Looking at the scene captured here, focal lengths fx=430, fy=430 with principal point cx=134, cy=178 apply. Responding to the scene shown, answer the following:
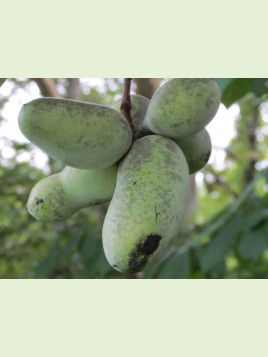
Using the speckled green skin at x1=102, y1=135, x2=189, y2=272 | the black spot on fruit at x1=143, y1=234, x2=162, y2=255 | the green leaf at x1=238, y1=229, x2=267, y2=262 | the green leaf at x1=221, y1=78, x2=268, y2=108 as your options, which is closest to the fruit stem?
the speckled green skin at x1=102, y1=135, x2=189, y2=272

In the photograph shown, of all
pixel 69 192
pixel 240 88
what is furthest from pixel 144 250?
pixel 240 88

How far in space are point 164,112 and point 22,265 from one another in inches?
173

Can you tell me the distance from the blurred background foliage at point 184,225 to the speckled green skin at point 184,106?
1.51 feet

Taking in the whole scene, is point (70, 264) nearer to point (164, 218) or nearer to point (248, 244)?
point (248, 244)

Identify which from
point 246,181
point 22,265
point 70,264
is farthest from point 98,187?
point 246,181

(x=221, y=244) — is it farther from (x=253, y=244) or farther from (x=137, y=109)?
(x=137, y=109)

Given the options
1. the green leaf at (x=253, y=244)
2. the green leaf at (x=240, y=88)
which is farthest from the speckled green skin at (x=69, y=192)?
the green leaf at (x=253, y=244)

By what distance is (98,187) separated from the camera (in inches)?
41.4

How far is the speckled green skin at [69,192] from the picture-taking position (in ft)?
3.42

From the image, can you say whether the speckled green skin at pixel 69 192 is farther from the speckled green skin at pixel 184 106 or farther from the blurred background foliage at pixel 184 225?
the blurred background foliage at pixel 184 225

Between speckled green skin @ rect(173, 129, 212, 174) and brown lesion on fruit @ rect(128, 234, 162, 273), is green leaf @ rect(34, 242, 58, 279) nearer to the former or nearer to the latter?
speckled green skin @ rect(173, 129, 212, 174)

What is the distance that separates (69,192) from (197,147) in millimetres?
342

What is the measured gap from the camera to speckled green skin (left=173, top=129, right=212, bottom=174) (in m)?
1.06

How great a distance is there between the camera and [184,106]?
3.02ft
